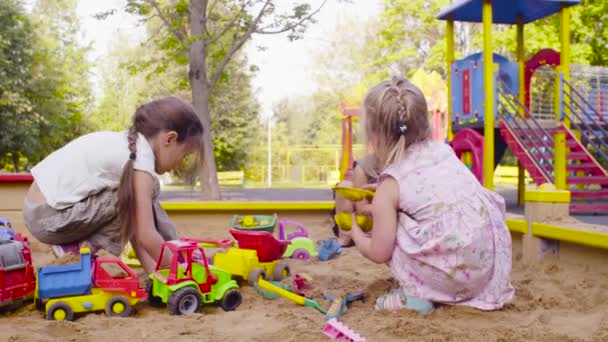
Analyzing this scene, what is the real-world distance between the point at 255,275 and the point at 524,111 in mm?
5348

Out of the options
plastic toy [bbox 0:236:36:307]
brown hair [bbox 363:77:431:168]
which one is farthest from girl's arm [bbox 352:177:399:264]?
plastic toy [bbox 0:236:36:307]

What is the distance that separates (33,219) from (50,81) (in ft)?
60.9

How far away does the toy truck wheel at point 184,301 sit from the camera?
2045 millimetres

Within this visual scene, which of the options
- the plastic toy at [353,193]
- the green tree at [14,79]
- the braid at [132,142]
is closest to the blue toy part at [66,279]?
the braid at [132,142]

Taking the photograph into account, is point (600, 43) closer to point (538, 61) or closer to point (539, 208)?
point (538, 61)

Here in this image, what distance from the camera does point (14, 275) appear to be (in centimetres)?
210

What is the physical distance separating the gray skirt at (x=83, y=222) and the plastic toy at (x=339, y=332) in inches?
40.6

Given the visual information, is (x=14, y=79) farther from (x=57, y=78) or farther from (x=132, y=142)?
(x=132, y=142)

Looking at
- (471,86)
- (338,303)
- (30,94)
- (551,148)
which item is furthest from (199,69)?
(30,94)

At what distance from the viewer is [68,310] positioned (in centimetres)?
199

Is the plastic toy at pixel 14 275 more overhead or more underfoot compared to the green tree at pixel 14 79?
more underfoot

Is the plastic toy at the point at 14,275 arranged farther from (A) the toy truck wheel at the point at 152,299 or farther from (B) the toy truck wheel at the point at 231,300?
(B) the toy truck wheel at the point at 231,300

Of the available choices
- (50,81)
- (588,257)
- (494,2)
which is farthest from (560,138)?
(50,81)

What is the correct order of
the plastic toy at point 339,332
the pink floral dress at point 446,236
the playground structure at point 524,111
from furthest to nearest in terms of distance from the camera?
the playground structure at point 524,111, the pink floral dress at point 446,236, the plastic toy at point 339,332
